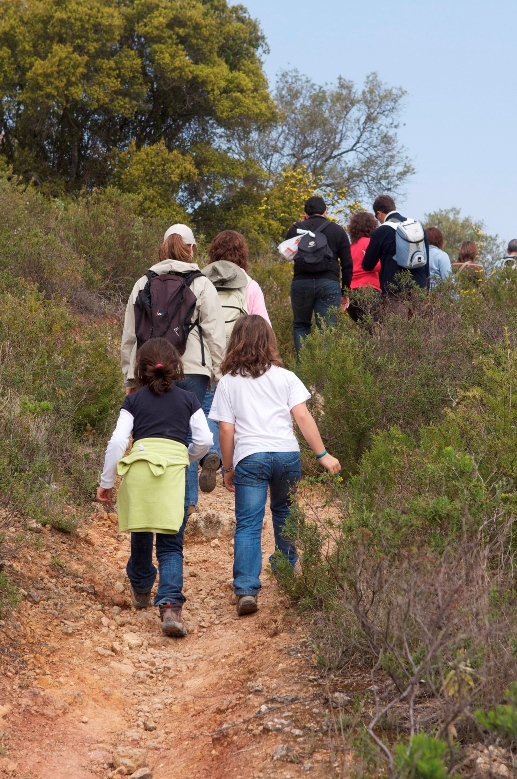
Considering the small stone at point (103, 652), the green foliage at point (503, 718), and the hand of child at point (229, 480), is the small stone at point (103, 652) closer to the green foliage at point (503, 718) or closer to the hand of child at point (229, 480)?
the hand of child at point (229, 480)

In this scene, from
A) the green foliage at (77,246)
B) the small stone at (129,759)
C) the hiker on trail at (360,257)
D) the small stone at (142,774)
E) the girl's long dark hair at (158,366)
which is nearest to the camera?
the small stone at (142,774)

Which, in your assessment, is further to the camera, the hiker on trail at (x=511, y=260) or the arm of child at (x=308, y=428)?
the hiker on trail at (x=511, y=260)

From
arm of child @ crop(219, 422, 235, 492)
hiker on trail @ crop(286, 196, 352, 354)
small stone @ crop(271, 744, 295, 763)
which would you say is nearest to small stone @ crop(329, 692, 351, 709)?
small stone @ crop(271, 744, 295, 763)

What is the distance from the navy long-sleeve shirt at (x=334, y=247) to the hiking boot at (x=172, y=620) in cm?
463

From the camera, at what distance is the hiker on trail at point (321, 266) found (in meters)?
8.66

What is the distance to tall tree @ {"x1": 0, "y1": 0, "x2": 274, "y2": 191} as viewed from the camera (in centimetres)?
2116

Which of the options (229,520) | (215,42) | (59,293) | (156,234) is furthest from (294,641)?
(215,42)

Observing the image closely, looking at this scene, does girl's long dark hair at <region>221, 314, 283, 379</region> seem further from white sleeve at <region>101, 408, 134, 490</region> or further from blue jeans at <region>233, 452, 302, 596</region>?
white sleeve at <region>101, 408, 134, 490</region>

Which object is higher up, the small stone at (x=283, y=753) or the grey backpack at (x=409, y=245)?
the grey backpack at (x=409, y=245)

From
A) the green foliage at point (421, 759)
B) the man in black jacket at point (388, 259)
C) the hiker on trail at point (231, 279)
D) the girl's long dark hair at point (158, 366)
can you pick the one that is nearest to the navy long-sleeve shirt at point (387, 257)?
the man in black jacket at point (388, 259)

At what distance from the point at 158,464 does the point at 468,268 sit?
6.36 m

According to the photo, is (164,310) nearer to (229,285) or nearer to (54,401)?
(229,285)

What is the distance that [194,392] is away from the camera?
5980 millimetres

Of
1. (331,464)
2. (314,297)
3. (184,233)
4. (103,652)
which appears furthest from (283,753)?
(314,297)
